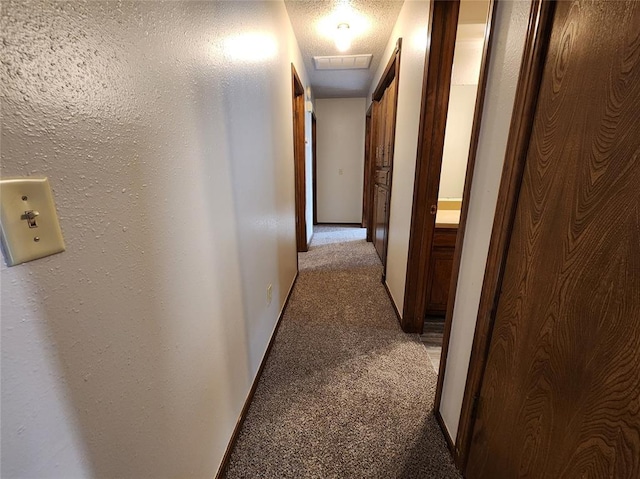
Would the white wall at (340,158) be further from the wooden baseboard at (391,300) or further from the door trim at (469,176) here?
the door trim at (469,176)

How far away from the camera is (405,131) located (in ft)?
6.65

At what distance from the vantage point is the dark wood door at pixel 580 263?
0.52m

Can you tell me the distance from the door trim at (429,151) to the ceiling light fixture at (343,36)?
121 centimetres

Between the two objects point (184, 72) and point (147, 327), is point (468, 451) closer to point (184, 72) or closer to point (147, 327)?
point (147, 327)

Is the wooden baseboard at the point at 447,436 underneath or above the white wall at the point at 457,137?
underneath

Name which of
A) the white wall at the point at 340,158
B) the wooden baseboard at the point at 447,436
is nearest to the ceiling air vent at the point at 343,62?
the white wall at the point at 340,158

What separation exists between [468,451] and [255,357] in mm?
1042

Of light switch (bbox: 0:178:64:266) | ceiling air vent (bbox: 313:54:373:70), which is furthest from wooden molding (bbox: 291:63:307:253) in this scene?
light switch (bbox: 0:178:64:266)

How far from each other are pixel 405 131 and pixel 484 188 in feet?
4.04

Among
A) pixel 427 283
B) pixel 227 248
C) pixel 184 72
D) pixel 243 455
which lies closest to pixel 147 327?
pixel 227 248

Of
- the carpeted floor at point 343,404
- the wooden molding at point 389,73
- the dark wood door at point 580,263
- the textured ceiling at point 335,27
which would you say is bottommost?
the carpeted floor at point 343,404

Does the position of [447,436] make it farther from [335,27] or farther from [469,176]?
[335,27]

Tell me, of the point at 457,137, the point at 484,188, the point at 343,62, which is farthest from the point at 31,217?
the point at 343,62

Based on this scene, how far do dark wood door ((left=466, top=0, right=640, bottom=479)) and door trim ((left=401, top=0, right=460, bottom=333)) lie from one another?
3.04 ft
